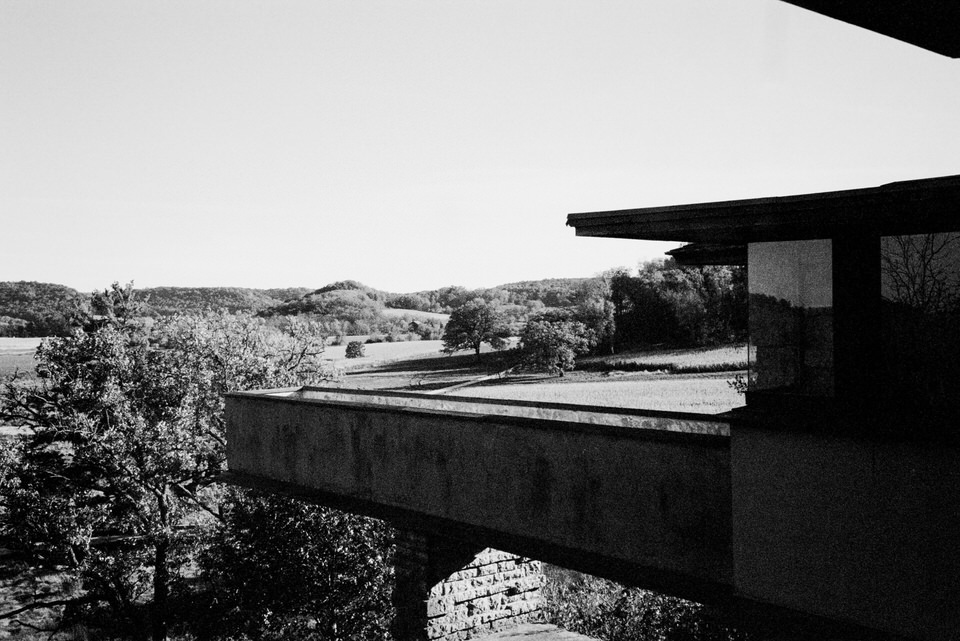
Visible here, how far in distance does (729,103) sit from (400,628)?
61.5 ft

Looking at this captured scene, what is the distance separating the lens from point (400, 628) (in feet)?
33.8

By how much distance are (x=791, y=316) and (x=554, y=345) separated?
30041 millimetres

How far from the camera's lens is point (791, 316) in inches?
229

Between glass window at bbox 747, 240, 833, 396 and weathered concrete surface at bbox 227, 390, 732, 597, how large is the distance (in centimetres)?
75

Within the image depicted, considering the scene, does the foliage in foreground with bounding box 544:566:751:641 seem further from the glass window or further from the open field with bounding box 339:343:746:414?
the glass window

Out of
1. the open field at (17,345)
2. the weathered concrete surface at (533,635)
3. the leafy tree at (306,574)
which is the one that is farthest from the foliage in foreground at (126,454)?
the weathered concrete surface at (533,635)

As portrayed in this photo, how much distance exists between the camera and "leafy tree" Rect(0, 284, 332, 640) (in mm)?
18188

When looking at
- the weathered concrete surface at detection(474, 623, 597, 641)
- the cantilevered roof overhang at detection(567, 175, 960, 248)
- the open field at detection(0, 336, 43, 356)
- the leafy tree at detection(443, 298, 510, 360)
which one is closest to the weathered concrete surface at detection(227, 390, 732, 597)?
the cantilevered roof overhang at detection(567, 175, 960, 248)

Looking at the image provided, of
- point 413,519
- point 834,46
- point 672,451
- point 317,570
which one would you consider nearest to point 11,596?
point 317,570

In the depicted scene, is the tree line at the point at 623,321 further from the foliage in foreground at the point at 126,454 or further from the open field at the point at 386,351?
the foliage in foreground at the point at 126,454

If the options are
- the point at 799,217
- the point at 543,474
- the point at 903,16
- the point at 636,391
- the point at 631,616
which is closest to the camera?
the point at 903,16

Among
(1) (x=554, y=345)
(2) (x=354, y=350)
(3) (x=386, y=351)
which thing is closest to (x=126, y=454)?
(1) (x=554, y=345)

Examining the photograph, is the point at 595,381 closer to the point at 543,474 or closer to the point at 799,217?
the point at 543,474

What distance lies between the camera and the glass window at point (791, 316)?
18.5ft
